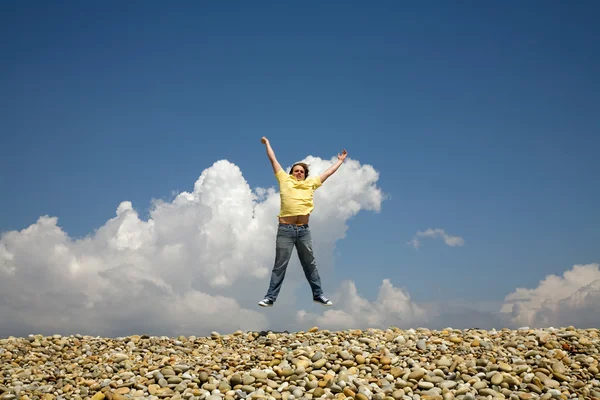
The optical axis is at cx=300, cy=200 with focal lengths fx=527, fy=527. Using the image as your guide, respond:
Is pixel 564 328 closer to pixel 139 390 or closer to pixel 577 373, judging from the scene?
pixel 577 373

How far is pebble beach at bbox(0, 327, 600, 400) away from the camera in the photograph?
23.1ft

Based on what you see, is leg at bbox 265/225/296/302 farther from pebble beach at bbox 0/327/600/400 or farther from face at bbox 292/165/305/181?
face at bbox 292/165/305/181

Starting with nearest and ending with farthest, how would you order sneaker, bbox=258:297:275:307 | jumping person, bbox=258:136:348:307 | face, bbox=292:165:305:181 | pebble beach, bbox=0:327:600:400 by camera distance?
pebble beach, bbox=0:327:600:400, sneaker, bbox=258:297:275:307, jumping person, bbox=258:136:348:307, face, bbox=292:165:305:181

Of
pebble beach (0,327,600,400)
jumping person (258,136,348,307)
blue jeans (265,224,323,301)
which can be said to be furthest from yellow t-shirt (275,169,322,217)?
pebble beach (0,327,600,400)

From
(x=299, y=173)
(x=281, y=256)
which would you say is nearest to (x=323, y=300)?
(x=281, y=256)

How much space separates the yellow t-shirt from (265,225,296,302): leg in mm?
361

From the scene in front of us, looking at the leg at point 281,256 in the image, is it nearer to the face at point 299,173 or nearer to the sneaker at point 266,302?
the sneaker at point 266,302

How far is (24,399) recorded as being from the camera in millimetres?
7629

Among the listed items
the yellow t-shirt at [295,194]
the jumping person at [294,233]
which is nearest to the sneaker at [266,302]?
the jumping person at [294,233]

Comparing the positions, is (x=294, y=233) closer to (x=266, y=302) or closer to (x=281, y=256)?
(x=281, y=256)

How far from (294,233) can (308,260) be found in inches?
24.4

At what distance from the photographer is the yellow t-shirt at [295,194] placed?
32.8ft

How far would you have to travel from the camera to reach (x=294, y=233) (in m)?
10.0

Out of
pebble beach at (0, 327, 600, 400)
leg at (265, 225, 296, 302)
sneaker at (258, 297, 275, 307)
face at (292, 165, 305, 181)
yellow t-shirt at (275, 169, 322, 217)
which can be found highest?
face at (292, 165, 305, 181)
